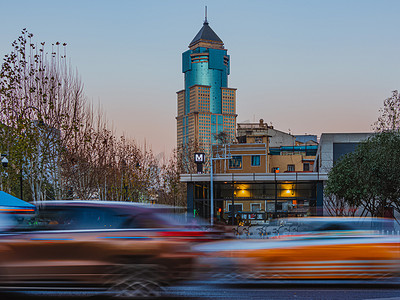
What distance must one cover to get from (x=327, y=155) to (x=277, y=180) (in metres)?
6.13

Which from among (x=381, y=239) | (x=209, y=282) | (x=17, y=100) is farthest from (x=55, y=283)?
(x=17, y=100)

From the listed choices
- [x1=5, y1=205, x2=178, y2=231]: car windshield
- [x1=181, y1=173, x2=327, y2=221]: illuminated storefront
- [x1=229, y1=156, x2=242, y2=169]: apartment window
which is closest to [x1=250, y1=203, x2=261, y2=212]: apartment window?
[x1=181, y1=173, x2=327, y2=221]: illuminated storefront

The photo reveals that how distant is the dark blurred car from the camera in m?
7.65

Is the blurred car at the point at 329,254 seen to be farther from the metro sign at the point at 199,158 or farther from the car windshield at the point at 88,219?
the metro sign at the point at 199,158

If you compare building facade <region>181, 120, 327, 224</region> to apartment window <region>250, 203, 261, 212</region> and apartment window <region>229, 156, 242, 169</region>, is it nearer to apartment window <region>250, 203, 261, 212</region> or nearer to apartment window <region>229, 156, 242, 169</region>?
apartment window <region>250, 203, 261, 212</region>

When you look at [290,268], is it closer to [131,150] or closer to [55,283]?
[55,283]

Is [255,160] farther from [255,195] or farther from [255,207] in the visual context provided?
[255,195]

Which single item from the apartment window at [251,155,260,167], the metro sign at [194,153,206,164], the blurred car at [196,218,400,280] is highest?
the apartment window at [251,155,260,167]

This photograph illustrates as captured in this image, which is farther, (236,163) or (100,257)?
(236,163)

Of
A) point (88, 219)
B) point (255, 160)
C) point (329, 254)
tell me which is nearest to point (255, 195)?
point (255, 160)

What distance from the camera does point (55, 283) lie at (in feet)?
25.1

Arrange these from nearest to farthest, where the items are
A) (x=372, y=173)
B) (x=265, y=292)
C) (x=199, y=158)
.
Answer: (x=265, y=292), (x=372, y=173), (x=199, y=158)

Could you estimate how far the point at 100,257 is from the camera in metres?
7.65

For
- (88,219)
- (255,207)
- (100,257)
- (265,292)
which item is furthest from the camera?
(255,207)
